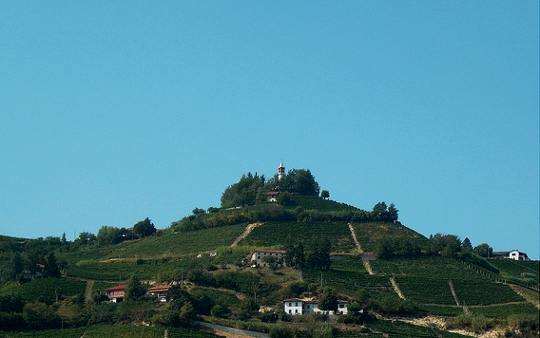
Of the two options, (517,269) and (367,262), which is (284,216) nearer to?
(367,262)

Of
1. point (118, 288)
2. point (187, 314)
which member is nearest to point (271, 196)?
point (118, 288)

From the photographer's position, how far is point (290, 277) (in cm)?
8275

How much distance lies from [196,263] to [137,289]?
13014mm

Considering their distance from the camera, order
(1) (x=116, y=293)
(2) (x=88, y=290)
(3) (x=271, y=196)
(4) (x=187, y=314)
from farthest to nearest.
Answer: (3) (x=271, y=196) → (2) (x=88, y=290) → (1) (x=116, y=293) → (4) (x=187, y=314)

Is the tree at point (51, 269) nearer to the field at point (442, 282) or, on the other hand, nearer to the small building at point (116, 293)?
the small building at point (116, 293)

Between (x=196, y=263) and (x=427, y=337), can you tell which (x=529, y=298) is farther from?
(x=196, y=263)

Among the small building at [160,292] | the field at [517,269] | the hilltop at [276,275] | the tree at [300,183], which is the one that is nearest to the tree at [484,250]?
the hilltop at [276,275]

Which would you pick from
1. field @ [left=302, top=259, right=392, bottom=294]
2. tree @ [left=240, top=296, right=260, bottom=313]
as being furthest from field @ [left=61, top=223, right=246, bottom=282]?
tree @ [left=240, top=296, right=260, bottom=313]

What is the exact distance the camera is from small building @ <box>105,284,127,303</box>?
77.7 m

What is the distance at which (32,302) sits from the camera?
75.6 m

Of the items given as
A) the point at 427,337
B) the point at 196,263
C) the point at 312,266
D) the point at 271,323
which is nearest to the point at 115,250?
the point at 196,263

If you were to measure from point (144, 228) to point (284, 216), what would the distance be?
60.6 ft

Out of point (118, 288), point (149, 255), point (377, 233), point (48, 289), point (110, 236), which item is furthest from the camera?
point (110, 236)

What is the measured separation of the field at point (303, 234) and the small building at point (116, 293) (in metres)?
19.2
